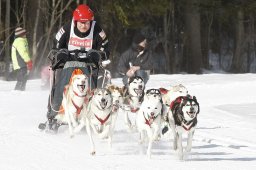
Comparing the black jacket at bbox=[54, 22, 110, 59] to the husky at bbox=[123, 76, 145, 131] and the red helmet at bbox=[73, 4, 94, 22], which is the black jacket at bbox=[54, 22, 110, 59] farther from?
the husky at bbox=[123, 76, 145, 131]

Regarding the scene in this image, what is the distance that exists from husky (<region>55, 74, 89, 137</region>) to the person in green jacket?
24.6 ft

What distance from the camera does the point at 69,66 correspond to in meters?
9.45

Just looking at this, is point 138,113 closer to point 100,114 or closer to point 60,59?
point 100,114

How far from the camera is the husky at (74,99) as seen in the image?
29.3 ft

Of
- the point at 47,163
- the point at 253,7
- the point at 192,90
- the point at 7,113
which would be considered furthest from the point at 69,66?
the point at 253,7

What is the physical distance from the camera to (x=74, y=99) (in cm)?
909

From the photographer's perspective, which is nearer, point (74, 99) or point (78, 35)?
point (74, 99)

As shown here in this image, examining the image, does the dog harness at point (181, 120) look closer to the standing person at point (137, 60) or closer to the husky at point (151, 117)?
the husky at point (151, 117)

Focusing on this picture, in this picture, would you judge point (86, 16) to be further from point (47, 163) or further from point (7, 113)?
point (7, 113)

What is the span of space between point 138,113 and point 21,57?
9.11 metres

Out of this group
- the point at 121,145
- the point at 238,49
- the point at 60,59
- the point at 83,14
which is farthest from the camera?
the point at 238,49

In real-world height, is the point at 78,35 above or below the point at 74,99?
above

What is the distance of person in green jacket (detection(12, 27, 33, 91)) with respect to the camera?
16812 millimetres

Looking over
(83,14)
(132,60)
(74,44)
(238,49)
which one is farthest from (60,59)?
(238,49)
